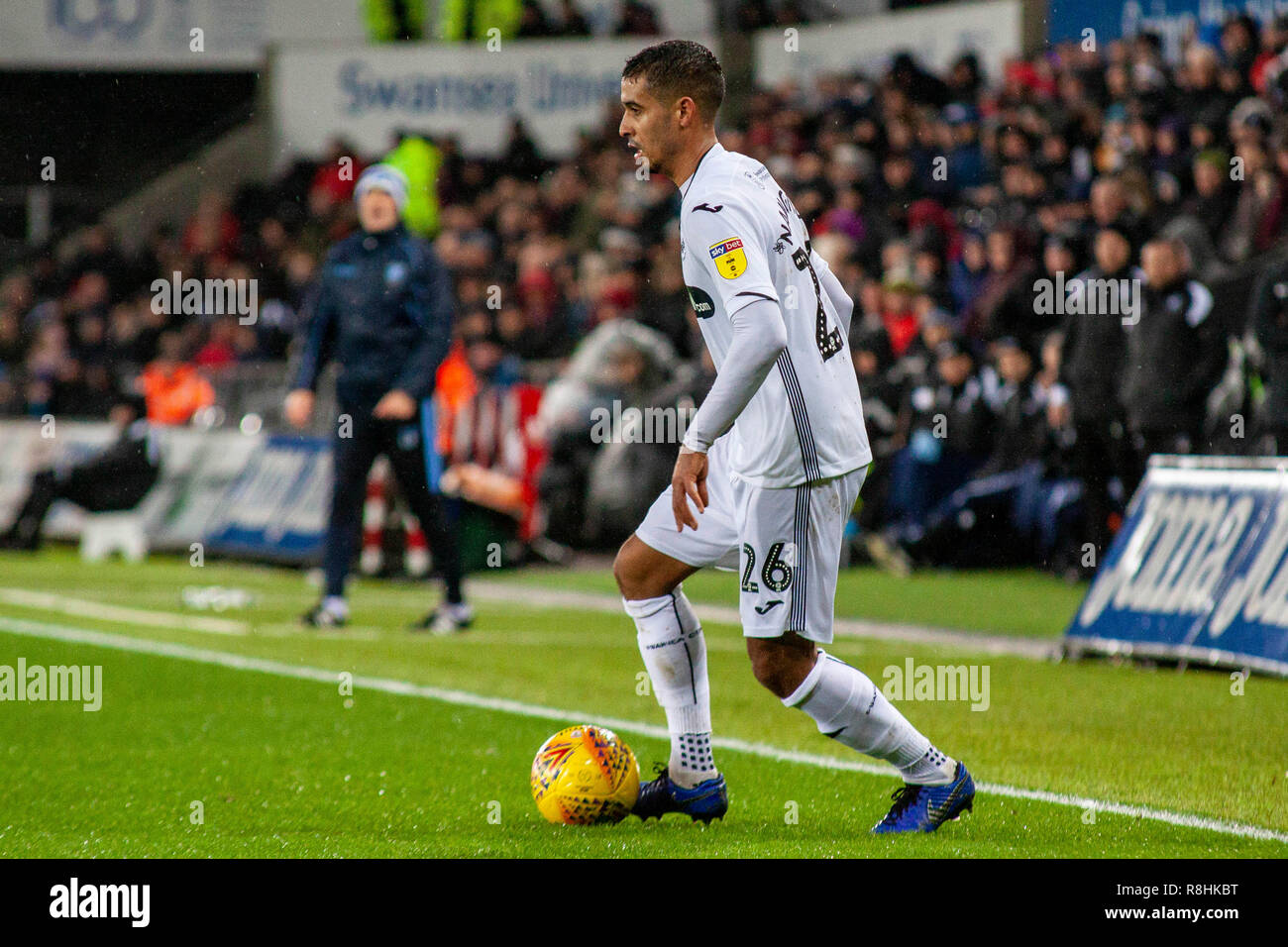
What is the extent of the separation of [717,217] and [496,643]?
5.64m

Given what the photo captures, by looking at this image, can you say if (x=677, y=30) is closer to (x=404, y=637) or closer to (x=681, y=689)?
(x=404, y=637)

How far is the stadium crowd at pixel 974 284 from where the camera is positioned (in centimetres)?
1253

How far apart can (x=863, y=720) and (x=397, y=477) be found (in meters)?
5.97

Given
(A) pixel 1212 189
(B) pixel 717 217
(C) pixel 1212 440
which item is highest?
(A) pixel 1212 189

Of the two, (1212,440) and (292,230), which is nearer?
(1212,440)

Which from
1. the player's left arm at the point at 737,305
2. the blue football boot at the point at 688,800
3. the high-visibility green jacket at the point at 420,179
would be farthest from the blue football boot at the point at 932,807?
the high-visibility green jacket at the point at 420,179

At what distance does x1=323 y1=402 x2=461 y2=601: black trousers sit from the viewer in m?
10.7

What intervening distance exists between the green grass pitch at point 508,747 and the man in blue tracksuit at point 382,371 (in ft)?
1.69
